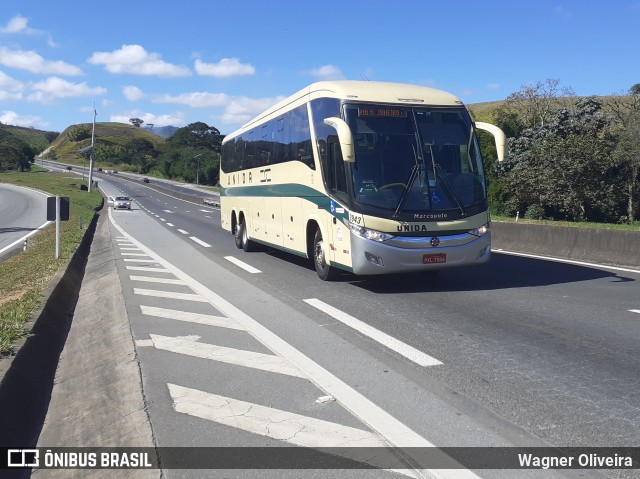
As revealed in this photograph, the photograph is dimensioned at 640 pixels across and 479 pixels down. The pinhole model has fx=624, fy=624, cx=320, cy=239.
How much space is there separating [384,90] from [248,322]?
4957mm

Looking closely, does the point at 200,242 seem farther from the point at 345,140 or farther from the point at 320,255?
the point at 345,140

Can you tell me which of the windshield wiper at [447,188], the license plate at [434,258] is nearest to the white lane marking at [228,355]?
the license plate at [434,258]

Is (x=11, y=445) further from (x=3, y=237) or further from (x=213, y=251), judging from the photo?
(x=3, y=237)

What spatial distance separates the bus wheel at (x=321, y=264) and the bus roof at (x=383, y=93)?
8.80ft

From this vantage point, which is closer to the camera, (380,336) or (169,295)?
(380,336)

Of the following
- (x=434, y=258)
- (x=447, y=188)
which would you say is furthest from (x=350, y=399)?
(x=447, y=188)

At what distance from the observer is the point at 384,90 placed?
10961 millimetres

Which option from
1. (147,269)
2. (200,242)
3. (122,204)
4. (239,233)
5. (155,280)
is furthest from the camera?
(122,204)

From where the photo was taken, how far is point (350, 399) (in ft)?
17.4

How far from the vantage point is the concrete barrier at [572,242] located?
46.5 feet

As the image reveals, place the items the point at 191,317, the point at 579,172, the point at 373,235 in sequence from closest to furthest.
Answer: the point at 191,317 → the point at 373,235 → the point at 579,172

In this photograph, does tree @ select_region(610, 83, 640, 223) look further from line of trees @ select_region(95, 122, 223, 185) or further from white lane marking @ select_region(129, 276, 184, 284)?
line of trees @ select_region(95, 122, 223, 185)

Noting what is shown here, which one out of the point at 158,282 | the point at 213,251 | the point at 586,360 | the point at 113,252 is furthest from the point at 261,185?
the point at 586,360

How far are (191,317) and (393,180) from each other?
3900mm
